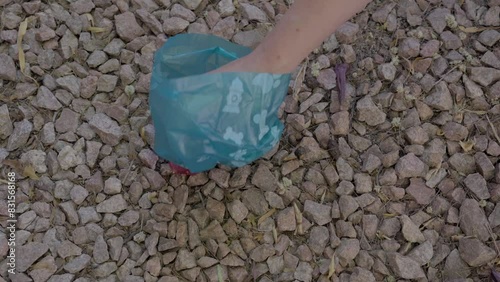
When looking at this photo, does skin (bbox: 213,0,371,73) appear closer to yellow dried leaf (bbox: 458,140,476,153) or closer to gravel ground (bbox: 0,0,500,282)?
gravel ground (bbox: 0,0,500,282)

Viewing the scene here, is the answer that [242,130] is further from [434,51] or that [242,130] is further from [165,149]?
[434,51]

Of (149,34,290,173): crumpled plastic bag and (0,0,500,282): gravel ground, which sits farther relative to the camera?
(0,0,500,282): gravel ground

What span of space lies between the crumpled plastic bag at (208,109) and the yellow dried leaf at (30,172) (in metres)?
0.25

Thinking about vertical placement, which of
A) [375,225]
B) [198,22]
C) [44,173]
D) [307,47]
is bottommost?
[375,225]

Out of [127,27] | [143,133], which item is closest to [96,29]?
[127,27]

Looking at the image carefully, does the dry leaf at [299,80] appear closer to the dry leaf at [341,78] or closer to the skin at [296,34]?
the dry leaf at [341,78]

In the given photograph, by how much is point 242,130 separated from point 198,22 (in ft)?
1.35

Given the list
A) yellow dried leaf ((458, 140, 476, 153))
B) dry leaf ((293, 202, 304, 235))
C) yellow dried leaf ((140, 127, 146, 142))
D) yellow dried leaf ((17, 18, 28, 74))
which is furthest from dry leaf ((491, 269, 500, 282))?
yellow dried leaf ((17, 18, 28, 74))

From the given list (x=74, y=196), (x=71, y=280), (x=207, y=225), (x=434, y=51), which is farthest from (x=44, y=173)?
(x=434, y=51)

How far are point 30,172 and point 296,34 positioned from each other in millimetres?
584

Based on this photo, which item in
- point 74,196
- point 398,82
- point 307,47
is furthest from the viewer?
point 398,82

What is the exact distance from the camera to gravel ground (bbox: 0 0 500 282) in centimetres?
126

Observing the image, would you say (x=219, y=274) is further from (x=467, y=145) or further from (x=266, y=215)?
(x=467, y=145)

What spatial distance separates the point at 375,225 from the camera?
1.30m
